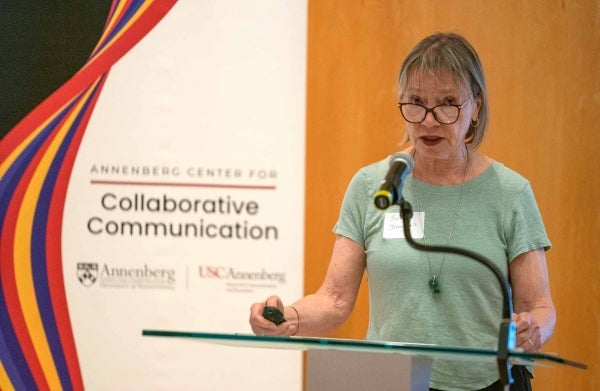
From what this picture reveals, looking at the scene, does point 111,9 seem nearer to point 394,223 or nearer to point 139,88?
point 139,88

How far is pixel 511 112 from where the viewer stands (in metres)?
3.62

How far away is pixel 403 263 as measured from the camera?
88.4 inches

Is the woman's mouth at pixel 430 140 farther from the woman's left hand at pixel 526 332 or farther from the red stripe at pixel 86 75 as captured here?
the red stripe at pixel 86 75

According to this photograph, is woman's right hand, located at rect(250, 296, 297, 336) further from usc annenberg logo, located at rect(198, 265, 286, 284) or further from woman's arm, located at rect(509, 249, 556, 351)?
usc annenberg logo, located at rect(198, 265, 286, 284)

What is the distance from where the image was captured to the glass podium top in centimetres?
144

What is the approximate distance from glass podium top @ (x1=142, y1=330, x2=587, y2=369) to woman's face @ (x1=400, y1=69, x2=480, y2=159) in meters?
0.80

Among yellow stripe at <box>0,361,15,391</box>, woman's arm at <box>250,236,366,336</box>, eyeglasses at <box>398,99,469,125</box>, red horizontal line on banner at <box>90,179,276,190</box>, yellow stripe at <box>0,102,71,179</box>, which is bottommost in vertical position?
yellow stripe at <box>0,361,15,391</box>

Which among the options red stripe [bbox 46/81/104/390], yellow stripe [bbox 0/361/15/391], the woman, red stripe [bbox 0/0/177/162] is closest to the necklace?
the woman

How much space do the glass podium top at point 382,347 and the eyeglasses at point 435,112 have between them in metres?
0.80

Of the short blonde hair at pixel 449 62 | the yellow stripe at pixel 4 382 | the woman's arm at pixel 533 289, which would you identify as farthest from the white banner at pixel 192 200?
the woman's arm at pixel 533 289

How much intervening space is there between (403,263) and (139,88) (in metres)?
1.86

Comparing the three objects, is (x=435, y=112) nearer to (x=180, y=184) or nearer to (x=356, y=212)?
(x=356, y=212)

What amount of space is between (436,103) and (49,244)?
2.09 metres

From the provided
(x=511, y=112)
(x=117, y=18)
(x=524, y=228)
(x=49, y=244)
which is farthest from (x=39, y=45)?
(x=524, y=228)
